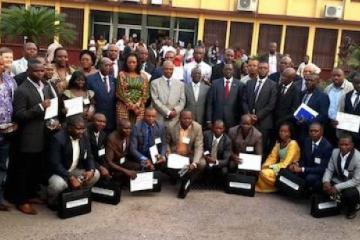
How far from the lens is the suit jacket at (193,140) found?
293 inches

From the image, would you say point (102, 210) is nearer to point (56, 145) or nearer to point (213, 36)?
point (56, 145)

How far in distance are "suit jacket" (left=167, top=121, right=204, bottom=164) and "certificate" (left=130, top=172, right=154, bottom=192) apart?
0.85 meters

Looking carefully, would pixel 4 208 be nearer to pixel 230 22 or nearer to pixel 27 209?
pixel 27 209

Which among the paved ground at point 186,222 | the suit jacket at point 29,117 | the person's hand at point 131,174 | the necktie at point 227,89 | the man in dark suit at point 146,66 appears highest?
the man in dark suit at point 146,66

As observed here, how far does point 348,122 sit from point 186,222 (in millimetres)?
2816

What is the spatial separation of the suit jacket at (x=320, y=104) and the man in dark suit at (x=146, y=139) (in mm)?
2385

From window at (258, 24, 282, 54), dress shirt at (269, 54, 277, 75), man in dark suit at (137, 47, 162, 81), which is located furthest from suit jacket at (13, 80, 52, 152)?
window at (258, 24, 282, 54)

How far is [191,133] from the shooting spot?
747 cm

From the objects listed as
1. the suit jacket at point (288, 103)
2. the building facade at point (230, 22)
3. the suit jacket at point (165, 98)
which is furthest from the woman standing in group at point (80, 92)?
the building facade at point (230, 22)

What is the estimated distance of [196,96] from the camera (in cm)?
794

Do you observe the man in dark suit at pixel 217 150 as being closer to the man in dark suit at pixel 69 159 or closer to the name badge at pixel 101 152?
the name badge at pixel 101 152

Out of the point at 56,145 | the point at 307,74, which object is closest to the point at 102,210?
the point at 56,145

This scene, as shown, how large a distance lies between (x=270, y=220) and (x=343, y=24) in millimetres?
21826

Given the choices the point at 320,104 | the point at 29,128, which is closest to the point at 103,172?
the point at 29,128
